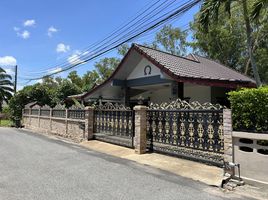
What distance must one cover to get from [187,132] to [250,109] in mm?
2733

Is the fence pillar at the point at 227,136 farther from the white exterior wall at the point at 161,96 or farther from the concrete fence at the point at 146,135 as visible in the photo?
the white exterior wall at the point at 161,96

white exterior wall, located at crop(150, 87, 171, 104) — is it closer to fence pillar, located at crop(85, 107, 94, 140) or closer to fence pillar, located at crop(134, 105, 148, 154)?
fence pillar, located at crop(85, 107, 94, 140)

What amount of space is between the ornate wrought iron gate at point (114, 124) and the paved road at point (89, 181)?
236 centimetres

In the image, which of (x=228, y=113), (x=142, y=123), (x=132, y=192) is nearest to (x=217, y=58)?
(x=142, y=123)

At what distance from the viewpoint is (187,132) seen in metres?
9.09

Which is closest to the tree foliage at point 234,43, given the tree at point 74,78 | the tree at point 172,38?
the tree at point 172,38

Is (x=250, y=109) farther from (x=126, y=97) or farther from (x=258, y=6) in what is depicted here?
(x=126, y=97)

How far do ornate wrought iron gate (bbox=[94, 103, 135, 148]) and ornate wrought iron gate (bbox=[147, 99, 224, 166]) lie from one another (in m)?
1.33

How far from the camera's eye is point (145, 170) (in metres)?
8.23

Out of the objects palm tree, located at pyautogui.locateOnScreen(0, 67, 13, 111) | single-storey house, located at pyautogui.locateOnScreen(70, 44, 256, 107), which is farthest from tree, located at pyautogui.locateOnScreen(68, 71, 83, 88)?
single-storey house, located at pyautogui.locateOnScreen(70, 44, 256, 107)

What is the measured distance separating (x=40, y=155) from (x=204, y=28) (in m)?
9.74

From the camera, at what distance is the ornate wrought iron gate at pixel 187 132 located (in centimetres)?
810

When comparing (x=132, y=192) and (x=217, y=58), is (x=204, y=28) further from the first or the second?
(x=217, y=58)

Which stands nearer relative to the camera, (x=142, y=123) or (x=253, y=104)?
(x=253, y=104)
